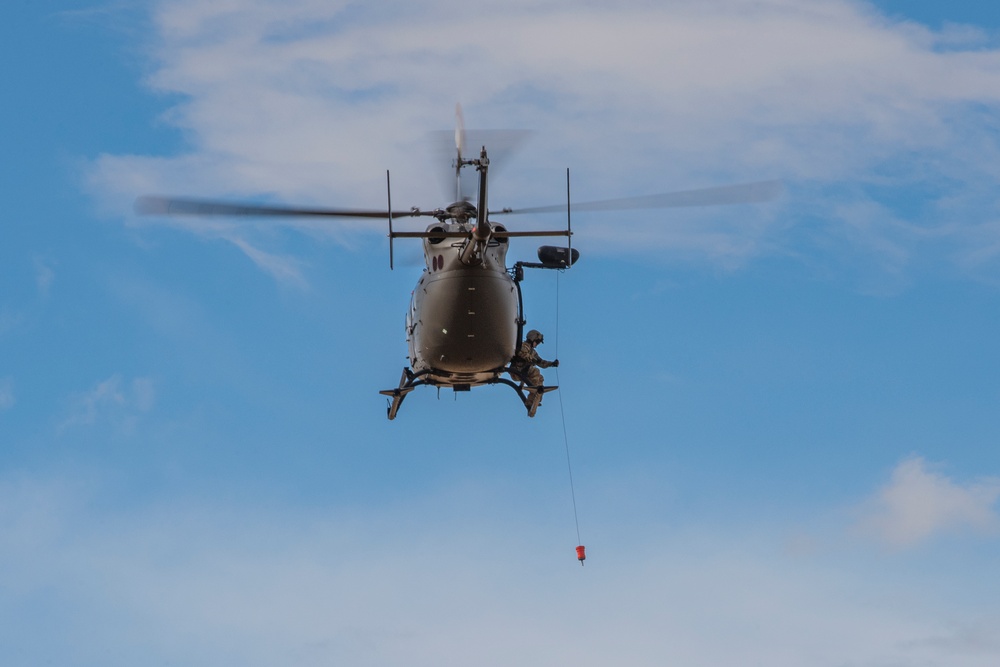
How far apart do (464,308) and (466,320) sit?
1.18ft

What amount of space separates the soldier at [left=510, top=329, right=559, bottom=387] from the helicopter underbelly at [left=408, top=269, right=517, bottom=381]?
61.5 inches

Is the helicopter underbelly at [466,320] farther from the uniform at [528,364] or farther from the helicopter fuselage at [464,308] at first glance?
the uniform at [528,364]

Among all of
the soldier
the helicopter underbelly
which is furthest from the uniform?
the helicopter underbelly

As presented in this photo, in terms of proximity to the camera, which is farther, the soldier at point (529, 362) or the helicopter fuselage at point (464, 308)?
the soldier at point (529, 362)

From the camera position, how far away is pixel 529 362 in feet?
160

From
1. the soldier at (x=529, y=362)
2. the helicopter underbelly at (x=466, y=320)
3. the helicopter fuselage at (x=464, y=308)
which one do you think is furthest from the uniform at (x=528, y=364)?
the helicopter underbelly at (x=466, y=320)

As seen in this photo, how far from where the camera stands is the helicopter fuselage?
45.2m

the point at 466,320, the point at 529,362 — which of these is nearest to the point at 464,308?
the point at 466,320

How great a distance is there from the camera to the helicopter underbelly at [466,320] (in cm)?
4522

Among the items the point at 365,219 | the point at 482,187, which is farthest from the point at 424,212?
the point at 482,187

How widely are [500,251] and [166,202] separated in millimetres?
9950

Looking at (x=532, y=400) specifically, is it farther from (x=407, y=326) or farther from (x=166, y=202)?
(x=166, y=202)

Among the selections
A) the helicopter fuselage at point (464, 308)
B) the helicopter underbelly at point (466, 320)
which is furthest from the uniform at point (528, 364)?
the helicopter underbelly at point (466, 320)

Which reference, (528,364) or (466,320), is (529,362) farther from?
(466,320)
